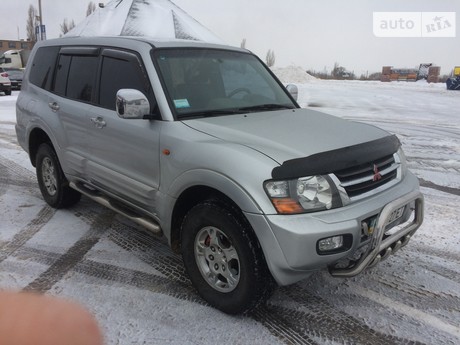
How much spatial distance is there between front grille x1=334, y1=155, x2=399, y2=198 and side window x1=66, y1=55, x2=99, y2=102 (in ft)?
8.28

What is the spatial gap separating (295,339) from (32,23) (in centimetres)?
8130

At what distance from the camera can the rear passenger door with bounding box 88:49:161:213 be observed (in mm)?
3193

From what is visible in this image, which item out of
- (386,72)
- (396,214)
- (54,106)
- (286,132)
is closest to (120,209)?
(54,106)

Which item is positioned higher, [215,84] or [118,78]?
[118,78]

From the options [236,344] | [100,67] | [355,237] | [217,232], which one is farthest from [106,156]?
[355,237]

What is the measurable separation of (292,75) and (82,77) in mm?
42042

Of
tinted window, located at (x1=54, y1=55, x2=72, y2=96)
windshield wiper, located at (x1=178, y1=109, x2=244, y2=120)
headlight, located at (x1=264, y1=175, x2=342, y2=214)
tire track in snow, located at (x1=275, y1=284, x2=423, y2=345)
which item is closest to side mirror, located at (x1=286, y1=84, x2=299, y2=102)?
windshield wiper, located at (x1=178, y1=109, x2=244, y2=120)

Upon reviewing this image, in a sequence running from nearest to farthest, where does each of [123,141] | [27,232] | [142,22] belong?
1. [123,141]
2. [27,232]
3. [142,22]

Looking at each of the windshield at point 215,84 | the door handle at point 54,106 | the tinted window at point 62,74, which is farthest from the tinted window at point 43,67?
the windshield at point 215,84

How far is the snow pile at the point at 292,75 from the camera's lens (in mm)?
42847

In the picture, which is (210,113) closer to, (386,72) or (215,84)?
(215,84)

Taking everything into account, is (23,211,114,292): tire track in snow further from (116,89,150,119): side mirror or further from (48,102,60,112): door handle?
(116,89,150,119): side mirror

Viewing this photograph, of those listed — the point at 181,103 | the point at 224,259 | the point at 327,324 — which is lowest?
the point at 327,324

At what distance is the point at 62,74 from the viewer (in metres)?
4.39
